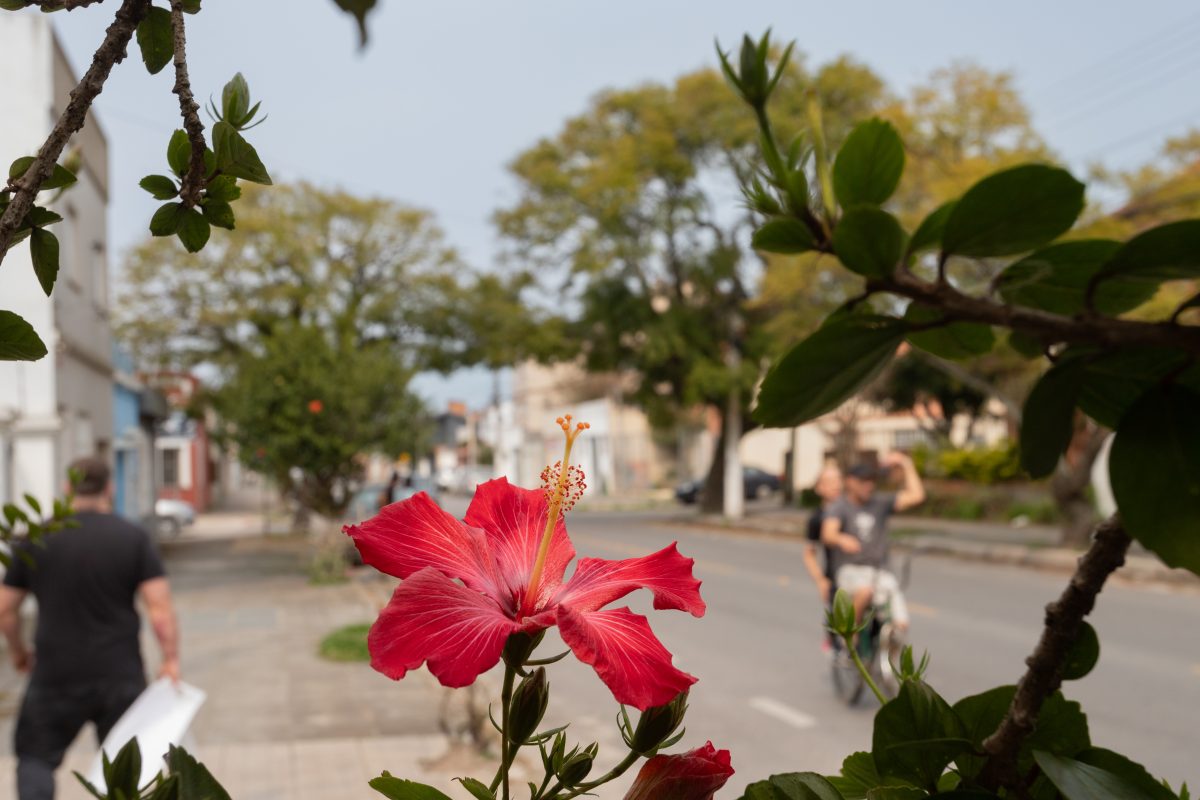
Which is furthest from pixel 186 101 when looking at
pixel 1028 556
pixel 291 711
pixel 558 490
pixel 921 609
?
pixel 1028 556

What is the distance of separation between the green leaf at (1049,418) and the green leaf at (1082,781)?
0.14m

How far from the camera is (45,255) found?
23.0 inches

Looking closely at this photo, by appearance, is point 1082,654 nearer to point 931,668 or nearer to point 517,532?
point 517,532

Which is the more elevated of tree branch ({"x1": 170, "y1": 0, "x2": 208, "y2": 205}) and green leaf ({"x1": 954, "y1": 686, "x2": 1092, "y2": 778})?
tree branch ({"x1": 170, "y1": 0, "x2": 208, "y2": 205})

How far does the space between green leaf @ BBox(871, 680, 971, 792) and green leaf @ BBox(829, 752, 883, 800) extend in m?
0.02

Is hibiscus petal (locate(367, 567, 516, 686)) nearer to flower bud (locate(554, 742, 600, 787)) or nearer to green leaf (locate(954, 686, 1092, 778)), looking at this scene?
flower bud (locate(554, 742, 600, 787))

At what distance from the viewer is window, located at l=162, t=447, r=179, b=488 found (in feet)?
Answer: 136

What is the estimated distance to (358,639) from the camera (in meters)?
9.78

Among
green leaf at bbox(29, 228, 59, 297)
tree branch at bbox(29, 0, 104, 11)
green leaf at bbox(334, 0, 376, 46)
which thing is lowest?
green leaf at bbox(29, 228, 59, 297)

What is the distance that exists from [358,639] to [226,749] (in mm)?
3259

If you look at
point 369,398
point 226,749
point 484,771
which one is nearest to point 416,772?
point 484,771

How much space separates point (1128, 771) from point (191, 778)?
0.48m

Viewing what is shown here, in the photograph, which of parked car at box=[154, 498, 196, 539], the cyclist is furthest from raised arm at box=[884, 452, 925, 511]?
parked car at box=[154, 498, 196, 539]

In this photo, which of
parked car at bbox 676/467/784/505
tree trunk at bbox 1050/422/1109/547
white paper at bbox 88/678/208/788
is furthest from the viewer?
parked car at bbox 676/467/784/505
